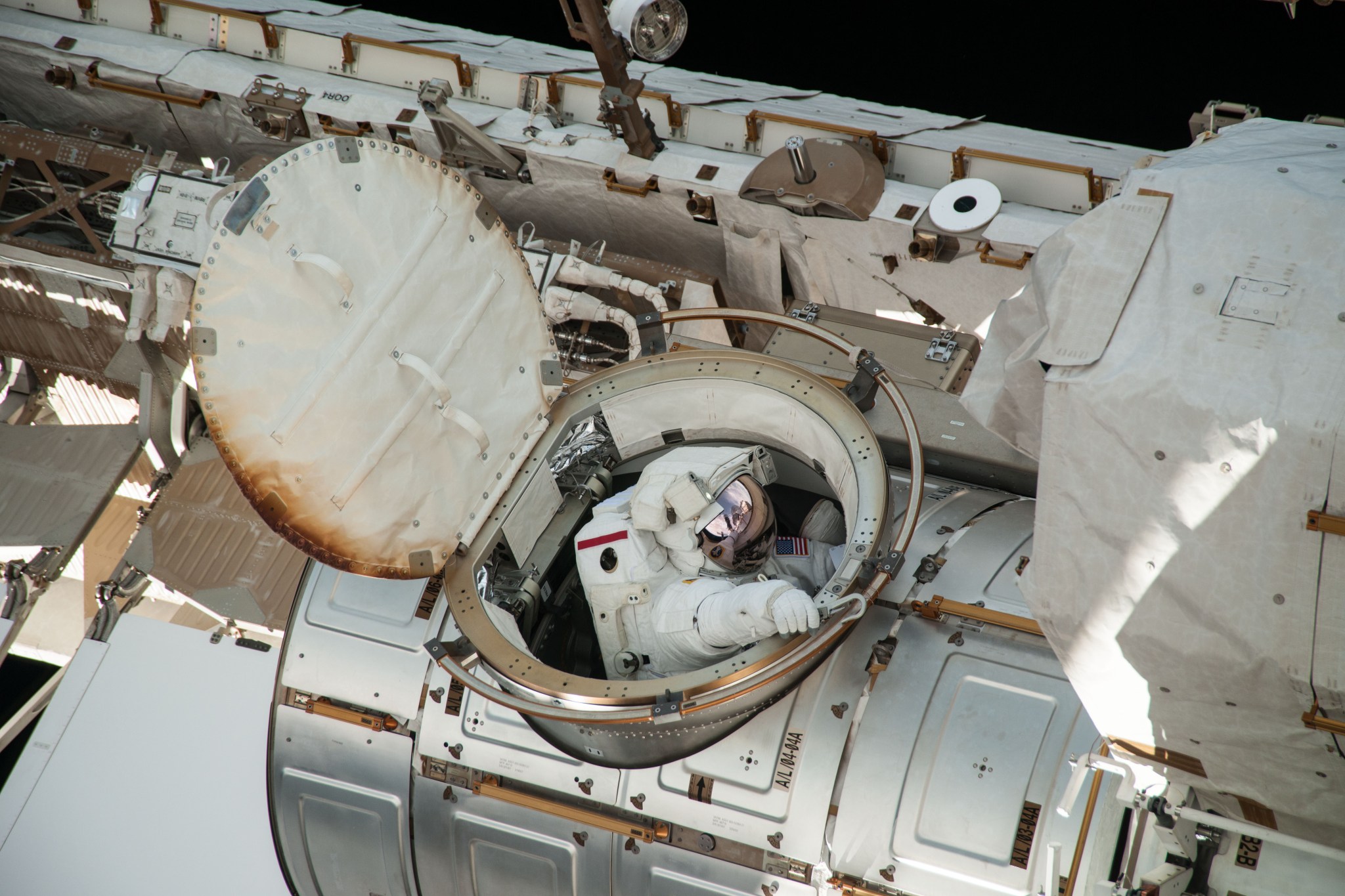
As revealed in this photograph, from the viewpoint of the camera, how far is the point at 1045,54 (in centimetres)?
714

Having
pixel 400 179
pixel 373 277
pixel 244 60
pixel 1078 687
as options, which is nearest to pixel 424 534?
pixel 373 277

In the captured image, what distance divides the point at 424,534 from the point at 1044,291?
6.79 feet

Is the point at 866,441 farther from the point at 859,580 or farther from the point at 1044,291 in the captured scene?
the point at 1044,291

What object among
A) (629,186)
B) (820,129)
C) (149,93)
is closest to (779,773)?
(629,186)

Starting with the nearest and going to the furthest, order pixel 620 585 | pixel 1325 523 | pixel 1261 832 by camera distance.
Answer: pixel 1325 523
pixel 1261 832
pixel 620 585

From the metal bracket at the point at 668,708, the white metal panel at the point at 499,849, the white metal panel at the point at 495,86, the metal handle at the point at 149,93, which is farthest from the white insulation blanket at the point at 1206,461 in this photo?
the metal handle at the point at 149,93

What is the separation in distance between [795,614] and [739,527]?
0.65 metres

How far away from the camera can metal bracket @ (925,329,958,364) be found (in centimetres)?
464

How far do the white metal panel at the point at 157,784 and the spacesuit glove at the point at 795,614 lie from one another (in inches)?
79.7

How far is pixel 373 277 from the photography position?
144 inches

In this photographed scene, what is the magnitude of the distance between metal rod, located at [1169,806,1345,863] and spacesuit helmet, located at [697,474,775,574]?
1.54m

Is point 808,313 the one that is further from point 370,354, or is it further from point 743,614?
point 370,354

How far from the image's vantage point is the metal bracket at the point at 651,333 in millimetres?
4086

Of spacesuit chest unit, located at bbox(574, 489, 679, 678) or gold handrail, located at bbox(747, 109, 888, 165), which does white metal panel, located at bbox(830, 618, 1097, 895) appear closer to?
spacesuit chest unit, located at bbox(574, 489, 679, 678)
